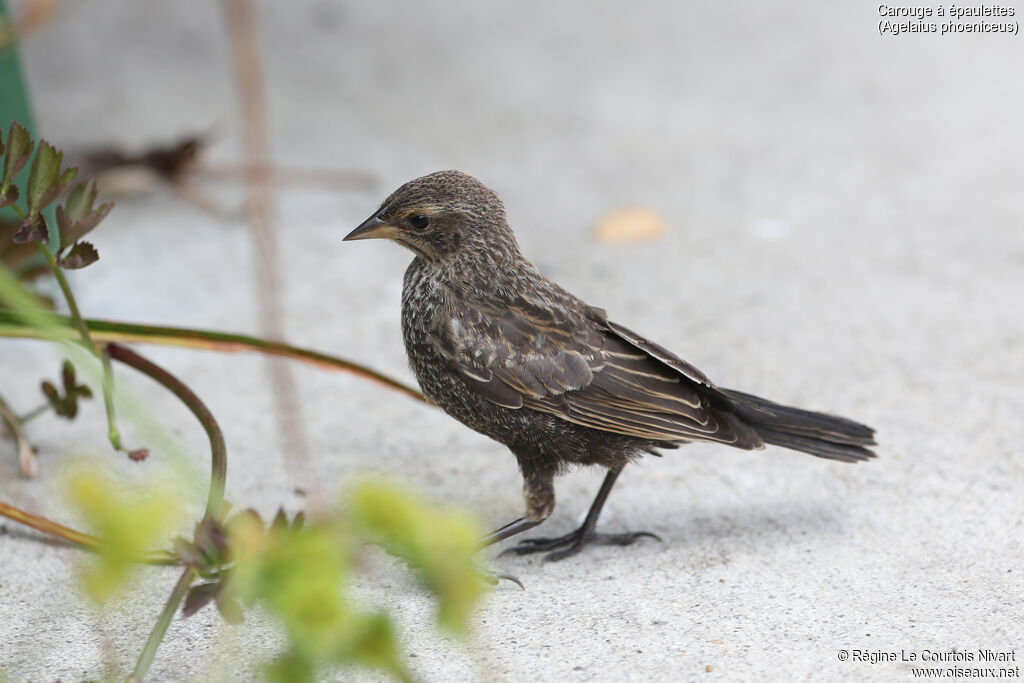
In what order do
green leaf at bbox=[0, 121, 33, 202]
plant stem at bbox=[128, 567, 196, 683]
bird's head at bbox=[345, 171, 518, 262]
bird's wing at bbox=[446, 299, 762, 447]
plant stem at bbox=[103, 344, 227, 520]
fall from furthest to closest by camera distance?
bird's head at bbox=[345, 171, 518, 262] < bird's wing at bbox=[446, 299, 762, 447] < green leaf at bbox=[0, 121, 33, 202] < plant stem at bbox=[103, 344, 227, 520] < plant stem at bbox=[128, 567, 196, 683]

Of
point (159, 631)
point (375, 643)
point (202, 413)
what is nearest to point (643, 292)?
point (202, 413)

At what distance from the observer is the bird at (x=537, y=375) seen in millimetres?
2881

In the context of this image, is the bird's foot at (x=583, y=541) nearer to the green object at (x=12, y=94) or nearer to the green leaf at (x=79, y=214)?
the green leaf at (x=79, y=214)

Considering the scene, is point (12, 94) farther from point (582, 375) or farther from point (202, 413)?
point (582, 375)

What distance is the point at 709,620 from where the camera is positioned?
2.65 metres

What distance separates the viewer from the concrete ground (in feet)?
8.70

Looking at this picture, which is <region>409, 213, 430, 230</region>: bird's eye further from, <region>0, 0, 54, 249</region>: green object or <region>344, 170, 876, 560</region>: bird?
<region>0, 0, 54, 249</region>: green object

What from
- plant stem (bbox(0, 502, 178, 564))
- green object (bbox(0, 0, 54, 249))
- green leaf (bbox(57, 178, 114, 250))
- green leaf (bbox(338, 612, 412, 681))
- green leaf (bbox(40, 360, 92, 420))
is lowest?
green leaf (bbox(338, 612, 412, 681))

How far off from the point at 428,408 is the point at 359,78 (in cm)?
308

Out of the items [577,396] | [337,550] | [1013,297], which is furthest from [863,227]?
[337,550]

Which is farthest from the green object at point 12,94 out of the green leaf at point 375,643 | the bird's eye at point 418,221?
the green leaf at point 375,643

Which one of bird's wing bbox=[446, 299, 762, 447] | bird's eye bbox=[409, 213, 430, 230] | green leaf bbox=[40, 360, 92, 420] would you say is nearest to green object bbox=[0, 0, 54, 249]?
green leaf bbox=[40, 360, 92, 420]

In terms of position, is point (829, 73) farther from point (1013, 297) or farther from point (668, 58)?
point (1013, 297)

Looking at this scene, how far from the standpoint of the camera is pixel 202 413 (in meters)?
2.88
